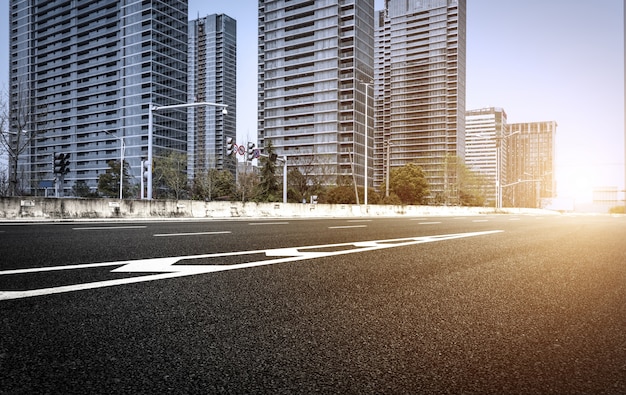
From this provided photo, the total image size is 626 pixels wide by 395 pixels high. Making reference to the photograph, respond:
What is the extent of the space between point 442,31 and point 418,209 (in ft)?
415

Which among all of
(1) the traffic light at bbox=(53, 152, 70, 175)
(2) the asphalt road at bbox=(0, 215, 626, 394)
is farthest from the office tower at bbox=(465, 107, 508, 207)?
(2) the asphalt road at bbox=(0, 215, 626, 394)

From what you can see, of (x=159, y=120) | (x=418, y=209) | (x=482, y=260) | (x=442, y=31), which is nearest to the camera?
(x=482, y=260)

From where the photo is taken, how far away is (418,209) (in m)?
37.4

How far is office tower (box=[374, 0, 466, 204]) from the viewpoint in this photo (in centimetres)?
14438

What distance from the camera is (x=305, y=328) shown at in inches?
95.5

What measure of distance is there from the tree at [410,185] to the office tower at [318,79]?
987 inches

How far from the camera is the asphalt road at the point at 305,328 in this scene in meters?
1.71

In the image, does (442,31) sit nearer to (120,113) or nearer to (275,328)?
(120,113)

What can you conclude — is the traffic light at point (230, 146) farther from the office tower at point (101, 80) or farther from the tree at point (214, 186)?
the office tower at point (101, 80)

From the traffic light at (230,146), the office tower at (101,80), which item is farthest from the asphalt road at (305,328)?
the office tower at (101,80)

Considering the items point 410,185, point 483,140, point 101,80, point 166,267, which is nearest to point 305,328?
point 166,267

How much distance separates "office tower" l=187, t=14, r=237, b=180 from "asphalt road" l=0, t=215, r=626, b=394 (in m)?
167

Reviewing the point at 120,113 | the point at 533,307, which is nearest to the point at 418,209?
the point at 533,307

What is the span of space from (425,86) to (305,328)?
15716 cm
